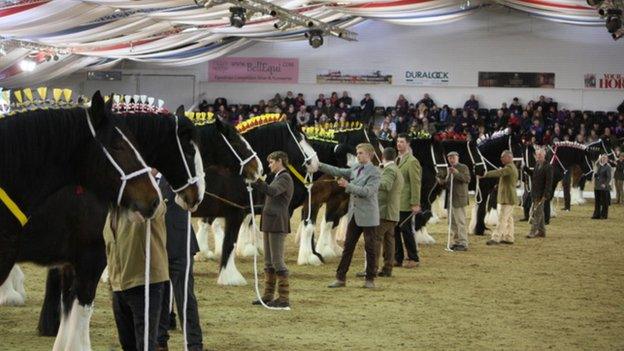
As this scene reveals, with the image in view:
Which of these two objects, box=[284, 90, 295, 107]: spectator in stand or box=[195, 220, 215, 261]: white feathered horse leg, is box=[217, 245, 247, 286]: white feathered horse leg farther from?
box=[284, 90, 295, 107]: spectator in stand

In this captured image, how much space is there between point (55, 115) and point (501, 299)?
768cm

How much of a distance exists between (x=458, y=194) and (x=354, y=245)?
16.2ft

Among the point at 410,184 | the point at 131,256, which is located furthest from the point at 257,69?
the point at 131,256

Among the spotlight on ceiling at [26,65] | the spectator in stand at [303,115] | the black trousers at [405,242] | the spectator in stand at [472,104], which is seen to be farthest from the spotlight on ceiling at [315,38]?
the black trousers at [405,242]

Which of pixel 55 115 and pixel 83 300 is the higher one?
pixel 55 115

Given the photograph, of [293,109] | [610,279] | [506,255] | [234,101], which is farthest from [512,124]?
[610,279]

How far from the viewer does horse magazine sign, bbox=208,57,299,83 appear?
38.8 metres

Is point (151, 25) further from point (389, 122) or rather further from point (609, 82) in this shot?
point (609, 82)

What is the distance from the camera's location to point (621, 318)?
10.6 m

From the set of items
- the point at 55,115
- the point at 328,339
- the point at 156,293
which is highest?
the point at 55,115

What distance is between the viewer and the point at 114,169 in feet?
16.4

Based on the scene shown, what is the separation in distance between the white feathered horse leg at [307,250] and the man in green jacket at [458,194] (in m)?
3.18

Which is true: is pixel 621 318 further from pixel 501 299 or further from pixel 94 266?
pixel 94 266

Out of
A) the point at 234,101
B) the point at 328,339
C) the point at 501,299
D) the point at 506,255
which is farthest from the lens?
Result: the point at 234,101
